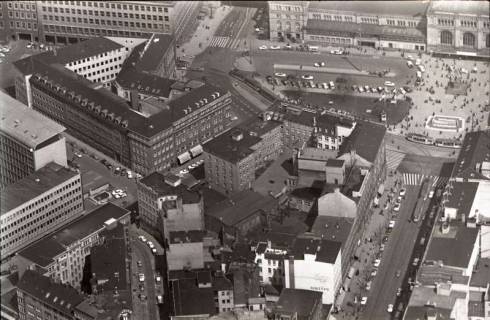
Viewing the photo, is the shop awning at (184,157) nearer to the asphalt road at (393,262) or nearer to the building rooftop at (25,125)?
the building rooftop at (25,125)

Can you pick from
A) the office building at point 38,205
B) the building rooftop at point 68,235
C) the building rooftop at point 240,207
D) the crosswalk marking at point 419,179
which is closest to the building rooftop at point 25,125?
the office building at point 38,205

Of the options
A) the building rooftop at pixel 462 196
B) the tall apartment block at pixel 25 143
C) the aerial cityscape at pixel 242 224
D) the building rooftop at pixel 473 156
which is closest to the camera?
the aerial cityscape at pixel 242 224

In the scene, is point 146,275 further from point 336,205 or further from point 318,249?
point 336,205

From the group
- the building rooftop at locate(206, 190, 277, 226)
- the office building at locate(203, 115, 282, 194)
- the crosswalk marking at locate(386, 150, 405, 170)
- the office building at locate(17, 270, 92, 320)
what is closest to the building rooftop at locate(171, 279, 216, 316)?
the office building at locate(17, 270, 92, 320)

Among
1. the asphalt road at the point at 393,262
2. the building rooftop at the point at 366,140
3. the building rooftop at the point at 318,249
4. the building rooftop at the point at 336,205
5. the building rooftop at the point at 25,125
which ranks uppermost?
the building rooftop at the point at 25,125

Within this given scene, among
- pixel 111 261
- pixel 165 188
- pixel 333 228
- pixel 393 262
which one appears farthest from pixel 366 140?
pixel 111 261

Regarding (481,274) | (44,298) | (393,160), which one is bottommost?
(481,274)

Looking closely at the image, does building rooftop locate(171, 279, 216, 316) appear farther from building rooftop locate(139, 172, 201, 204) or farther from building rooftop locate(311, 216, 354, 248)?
building rooftop locate(311, 216, 354, 248)
